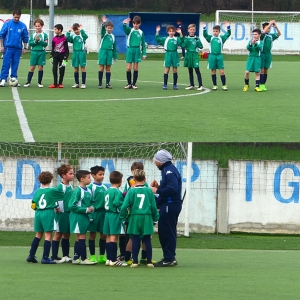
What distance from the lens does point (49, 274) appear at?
32.7ft

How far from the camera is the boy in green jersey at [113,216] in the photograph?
11.3 m

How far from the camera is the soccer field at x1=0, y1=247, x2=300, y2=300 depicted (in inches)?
329

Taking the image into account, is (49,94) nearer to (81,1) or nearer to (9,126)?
(9,126)

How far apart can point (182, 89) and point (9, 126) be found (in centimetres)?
796

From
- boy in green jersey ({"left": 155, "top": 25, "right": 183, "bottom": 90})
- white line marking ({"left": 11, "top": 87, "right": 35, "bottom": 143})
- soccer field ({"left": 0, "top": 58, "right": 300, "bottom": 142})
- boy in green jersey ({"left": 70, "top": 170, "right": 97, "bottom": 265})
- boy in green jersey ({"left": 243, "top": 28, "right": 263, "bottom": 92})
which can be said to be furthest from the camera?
boy in green jersey ({"left": 155, "top": 25, "right": 183, "bottom": 90})

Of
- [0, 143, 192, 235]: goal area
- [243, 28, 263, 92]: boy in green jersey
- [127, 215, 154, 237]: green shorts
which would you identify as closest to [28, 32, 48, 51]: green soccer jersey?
[243, 28, 263, 92]: boy in green jersey

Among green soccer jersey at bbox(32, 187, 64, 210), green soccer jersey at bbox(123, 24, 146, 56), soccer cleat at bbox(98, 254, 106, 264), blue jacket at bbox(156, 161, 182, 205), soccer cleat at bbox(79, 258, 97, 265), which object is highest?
green soccer jersey at bbox(123, 24, 146, 56)

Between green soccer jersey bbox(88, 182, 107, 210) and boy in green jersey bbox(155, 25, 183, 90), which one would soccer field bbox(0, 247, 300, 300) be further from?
boy in green jersey bbox(155, 25, 183, 90)

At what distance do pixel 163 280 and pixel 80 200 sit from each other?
2.27 m

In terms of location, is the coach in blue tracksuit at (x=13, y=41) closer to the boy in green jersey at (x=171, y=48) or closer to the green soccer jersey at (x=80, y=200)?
the boy in green jersey at (x=171, y=48)

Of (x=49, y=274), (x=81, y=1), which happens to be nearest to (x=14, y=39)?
(x=49, y=274)

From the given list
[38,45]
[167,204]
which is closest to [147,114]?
[38,45]

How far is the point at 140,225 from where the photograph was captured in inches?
435

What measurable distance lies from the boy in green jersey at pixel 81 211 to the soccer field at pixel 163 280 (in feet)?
1.09
